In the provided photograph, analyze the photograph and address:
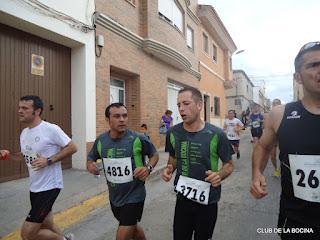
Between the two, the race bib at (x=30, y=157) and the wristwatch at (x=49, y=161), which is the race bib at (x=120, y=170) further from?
the race bib at (x=30, y=157)

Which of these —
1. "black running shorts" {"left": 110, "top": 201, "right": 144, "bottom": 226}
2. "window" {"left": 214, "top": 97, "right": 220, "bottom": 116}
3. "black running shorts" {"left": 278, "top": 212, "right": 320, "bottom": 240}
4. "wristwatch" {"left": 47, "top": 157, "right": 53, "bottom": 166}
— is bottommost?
"black running shorts" {"left": 110, "top": 201, "right": 144, "bottom": 226}

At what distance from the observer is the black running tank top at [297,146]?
2.37m

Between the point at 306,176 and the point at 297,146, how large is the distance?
0.66 ft

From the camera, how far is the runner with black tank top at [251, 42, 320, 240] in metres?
2.37

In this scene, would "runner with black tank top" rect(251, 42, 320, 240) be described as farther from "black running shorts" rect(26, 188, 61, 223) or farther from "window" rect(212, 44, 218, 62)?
"window" rect(212, 44, 218, 62)

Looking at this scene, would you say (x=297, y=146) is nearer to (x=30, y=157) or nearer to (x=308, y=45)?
(x=308, y=45)

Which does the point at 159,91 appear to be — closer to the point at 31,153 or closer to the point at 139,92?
the point at 139,92

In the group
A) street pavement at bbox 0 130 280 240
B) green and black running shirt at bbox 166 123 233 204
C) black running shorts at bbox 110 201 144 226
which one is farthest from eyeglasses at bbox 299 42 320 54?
street pavement at bbox 0 130 280 240

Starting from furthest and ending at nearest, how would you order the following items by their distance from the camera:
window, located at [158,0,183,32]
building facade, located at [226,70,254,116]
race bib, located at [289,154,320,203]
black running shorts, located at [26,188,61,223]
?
building facade, located at [226,70,254,116] → window, located at [158,0,183,32] → black running shorts, located at [26,188,61,223] → race bib, located at [289,154,320,203]

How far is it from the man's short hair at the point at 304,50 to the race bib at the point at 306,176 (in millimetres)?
626

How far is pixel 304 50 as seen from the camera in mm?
2516

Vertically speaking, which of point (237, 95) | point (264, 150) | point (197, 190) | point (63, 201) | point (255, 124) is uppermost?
point (237, 95)

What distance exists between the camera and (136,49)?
12758 mm

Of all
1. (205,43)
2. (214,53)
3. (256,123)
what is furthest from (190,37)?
(256,123)
